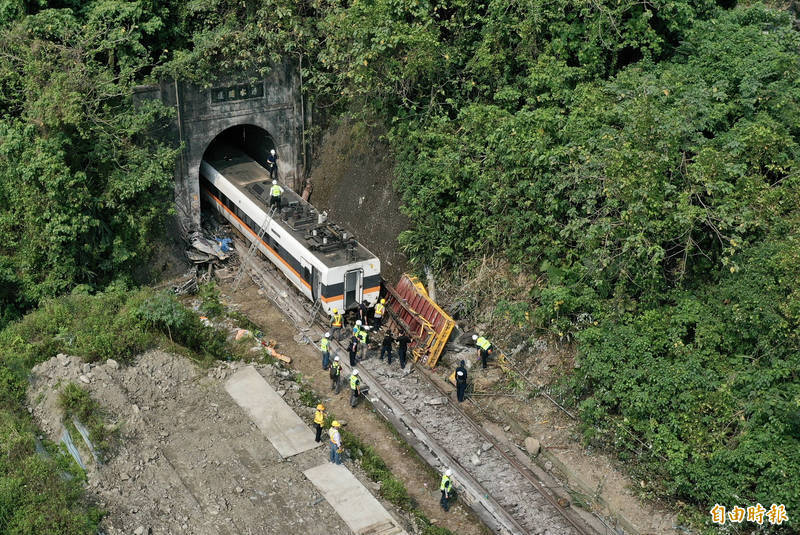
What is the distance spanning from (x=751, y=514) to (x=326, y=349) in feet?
40.0

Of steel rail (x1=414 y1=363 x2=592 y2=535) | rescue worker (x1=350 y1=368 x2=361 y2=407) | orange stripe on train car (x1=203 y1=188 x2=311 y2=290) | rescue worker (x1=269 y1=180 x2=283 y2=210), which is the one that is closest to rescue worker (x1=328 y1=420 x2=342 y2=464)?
rescue worker (x1=350 y1=368 x2=361 y2=407)

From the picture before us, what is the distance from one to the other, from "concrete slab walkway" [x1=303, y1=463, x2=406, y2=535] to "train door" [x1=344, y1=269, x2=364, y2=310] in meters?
6.45

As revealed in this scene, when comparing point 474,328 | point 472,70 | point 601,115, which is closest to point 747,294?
point 601,115

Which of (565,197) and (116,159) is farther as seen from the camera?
(116,159)

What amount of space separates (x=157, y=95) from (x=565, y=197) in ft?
47.4

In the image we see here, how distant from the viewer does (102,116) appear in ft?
84.9


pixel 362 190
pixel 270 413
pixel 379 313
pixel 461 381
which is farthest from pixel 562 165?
pixel 270 413

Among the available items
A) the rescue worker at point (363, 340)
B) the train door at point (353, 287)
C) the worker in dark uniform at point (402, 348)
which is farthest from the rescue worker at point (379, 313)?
the worker in dark uniform at point (402, 348)

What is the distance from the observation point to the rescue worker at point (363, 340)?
23828 mm

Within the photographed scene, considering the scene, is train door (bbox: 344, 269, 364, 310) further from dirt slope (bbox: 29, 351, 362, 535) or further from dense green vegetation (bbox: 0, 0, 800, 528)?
dirt slope (bbox: 29, 351, 362, 535)

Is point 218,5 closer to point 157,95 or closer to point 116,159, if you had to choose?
point 157,95

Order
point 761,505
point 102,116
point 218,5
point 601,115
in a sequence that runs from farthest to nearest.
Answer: point 218,5
point 102,116
point 601,115
point 761,505

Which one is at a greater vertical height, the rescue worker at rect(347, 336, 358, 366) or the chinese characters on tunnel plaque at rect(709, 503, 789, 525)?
the chinese characters on tunnel plaque at rect(709, 503, 789, 525)

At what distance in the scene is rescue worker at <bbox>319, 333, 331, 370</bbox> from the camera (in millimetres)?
23406
